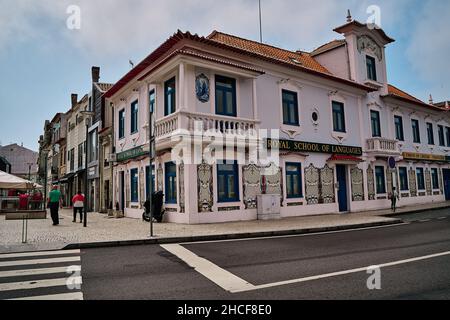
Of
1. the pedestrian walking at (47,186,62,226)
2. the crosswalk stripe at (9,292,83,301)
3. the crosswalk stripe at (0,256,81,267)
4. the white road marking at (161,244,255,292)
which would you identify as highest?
the pedestrian walking at (47,186,62,226)

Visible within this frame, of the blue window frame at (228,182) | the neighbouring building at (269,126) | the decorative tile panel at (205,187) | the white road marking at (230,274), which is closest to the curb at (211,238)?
the neighbouring building at (269,126)

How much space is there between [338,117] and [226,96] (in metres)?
7.88

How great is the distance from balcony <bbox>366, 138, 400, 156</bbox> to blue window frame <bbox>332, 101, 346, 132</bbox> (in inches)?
87.0

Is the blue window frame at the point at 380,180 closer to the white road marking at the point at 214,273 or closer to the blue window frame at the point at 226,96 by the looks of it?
the blue window frame at the point at 226,96

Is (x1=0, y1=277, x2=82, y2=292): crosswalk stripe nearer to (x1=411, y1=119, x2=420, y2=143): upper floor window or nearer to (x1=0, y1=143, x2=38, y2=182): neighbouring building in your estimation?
(x1=411, y1=119, x2=420, y2=143): upper floor window

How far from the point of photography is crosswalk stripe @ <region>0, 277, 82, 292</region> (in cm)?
505

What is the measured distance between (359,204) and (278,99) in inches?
317

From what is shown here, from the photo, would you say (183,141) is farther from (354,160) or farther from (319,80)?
(354,160)

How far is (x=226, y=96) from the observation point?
1483 cm

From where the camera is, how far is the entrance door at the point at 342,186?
18.7 metres

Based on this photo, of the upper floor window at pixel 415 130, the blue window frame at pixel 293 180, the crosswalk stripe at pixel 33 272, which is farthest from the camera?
the upper floor window at pixel 415 130

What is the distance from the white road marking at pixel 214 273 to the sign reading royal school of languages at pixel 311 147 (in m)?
8.91

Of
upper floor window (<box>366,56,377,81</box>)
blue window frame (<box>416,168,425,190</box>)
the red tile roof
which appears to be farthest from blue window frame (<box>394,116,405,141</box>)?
the red tile roof
